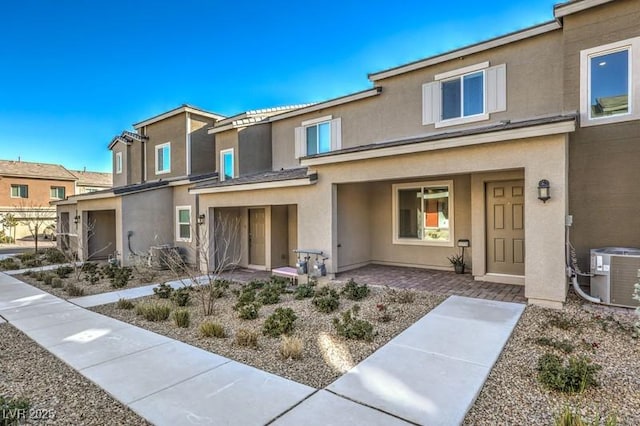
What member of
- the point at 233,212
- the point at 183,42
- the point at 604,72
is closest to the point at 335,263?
the point at 233,212

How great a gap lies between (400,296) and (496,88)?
250 inches

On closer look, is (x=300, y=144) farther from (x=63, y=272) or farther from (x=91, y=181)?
(x=91, y=181)

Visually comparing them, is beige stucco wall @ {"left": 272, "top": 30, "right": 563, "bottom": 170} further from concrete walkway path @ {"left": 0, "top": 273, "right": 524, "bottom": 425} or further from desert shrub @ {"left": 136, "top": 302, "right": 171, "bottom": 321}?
desert shrub @ {"left": 136, "top": 302, "right": 171, "bottom": 321}

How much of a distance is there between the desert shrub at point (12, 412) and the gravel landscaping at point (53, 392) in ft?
0.39

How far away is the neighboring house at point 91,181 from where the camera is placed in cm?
3817

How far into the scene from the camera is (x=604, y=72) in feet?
24.4

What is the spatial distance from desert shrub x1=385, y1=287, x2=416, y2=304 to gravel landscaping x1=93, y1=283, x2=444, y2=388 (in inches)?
0.9

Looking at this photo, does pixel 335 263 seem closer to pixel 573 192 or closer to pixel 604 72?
pixel 573 192

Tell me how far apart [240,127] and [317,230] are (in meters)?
7.15

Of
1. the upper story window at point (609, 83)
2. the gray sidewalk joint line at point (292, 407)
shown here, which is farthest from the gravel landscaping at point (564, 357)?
the upper story window at point (609, 83)

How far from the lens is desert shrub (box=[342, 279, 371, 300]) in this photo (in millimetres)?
7884

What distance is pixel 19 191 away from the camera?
→ 32.7 metres

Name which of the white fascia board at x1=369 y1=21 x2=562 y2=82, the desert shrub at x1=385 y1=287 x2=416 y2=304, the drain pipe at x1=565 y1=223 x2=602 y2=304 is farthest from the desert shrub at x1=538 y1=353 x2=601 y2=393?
the white fascia board at x1=369 y1=21 x2=562 y2=82

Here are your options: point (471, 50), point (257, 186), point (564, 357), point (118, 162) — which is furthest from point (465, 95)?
point (118, 162)
